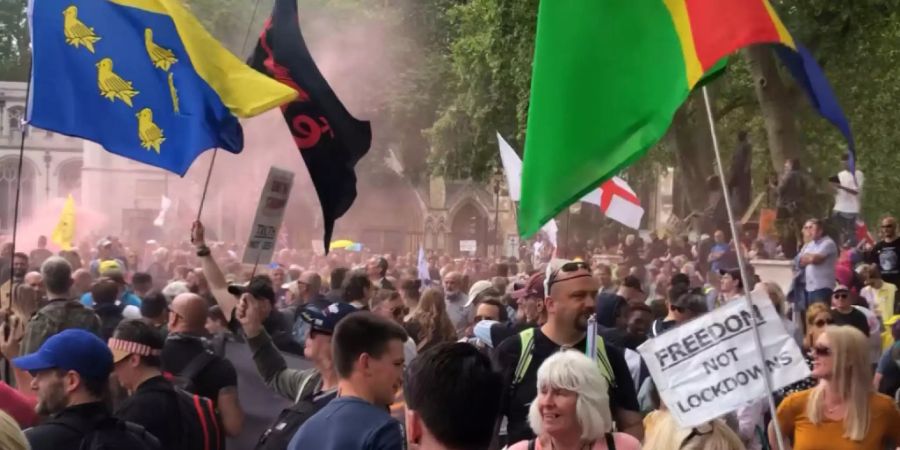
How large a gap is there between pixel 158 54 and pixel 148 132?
0.51m

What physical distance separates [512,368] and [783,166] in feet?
70.6

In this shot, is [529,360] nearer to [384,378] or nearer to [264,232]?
[384,378]

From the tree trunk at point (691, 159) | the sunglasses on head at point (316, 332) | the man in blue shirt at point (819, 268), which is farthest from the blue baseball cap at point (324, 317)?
the tree trunk at point (691, 159)

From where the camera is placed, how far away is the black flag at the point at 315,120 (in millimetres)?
9758

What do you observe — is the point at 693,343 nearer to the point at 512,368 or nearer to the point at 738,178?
the point at 512,368

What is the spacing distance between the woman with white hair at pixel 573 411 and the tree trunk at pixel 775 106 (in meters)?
22.8

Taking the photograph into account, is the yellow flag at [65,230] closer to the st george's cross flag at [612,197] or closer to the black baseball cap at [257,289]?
the st george's cross flag at [612,197]

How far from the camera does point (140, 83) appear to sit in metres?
8.66

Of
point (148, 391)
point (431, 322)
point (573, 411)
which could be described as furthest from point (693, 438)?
point (431, 322)

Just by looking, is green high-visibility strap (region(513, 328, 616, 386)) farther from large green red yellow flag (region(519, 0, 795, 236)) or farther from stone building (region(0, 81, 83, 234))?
stone building (region(0, 81, 83, 234))

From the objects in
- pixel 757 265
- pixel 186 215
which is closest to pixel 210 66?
pixel 757 265

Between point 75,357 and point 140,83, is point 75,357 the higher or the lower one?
the lower one

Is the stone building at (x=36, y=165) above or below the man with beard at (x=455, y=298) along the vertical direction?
above

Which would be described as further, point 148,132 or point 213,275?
point 148,132
